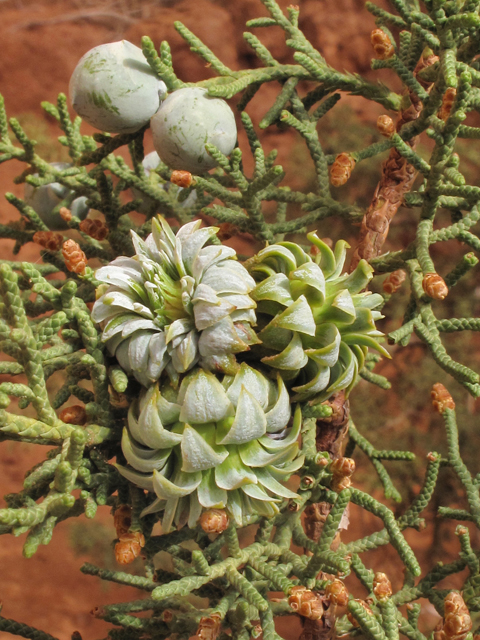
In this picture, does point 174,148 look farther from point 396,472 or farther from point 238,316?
point 396,472

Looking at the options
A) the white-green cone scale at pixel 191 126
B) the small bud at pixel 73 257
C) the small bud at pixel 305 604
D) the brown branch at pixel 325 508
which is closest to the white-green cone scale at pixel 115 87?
the white-green cone scale at pixel 191 126

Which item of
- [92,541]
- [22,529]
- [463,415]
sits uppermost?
[22,529]

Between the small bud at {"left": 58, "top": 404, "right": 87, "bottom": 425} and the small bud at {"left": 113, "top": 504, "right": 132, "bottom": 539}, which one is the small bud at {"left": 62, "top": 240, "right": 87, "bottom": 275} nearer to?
the small bud at {"left": 58, "top": 404, "right": 87, "bottom": 425}

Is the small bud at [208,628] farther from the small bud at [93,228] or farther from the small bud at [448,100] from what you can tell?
the small bud at [448,100]

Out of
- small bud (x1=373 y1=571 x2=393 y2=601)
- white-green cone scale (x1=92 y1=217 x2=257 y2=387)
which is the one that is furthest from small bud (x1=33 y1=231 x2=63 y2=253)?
small bud (x1=373 y1=571 x2=393 y2=601)

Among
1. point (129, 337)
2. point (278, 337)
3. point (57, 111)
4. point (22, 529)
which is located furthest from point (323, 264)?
point (57, 111)

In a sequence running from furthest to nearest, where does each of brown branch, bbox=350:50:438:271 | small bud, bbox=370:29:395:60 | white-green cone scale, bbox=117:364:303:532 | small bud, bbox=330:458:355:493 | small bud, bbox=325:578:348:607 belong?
1. brown branch, bbox=350:50:438:271
2. small bud, bbox=370:29:395:60
3. small bud, bbox=330:458:355:493
4. small bud, bbox=325:578:348:607
5. white-green cone scale, bbox=117:364:303:532

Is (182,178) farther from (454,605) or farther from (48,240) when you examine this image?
(454,605)
